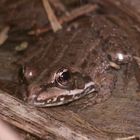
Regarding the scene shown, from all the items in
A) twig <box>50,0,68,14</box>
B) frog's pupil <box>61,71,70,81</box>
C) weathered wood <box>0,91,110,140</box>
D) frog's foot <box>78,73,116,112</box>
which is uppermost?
weathered wood <box>0,91,110,140</box>

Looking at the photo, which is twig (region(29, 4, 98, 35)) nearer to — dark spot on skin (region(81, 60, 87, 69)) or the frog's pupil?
dark spot on skin (region(81, 60, 87, 69))

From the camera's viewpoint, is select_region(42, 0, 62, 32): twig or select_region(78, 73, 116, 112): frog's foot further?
select_region(42, 0, 62, 32): twig

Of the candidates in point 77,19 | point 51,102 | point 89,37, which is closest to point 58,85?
point 51,102

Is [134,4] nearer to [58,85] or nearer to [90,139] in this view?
[58,85]

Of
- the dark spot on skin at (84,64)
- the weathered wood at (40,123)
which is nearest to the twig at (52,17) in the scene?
the dark spot on skin at (84,64)

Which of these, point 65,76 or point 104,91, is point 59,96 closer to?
point 65,76

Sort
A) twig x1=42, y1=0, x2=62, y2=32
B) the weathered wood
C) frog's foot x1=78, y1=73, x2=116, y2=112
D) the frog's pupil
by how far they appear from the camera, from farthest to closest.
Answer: twig x1=42, y1=0, x2=62, y2=32, frog's foot x1=78, y1=73, x2=116, y2=112, the frog's pupil, the weathered wood

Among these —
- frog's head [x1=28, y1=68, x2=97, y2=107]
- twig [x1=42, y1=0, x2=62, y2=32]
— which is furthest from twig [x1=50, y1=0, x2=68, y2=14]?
frog's head [x1=28, y1=68, x2=97, y2=107]

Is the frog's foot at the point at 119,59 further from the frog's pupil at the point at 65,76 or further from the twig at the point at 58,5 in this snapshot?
the twig at the point at 58,5

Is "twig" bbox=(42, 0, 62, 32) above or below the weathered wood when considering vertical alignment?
below
